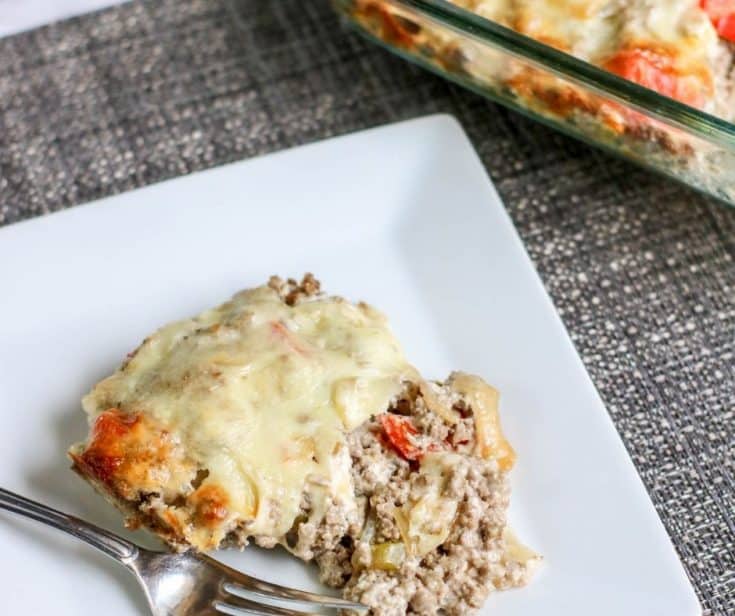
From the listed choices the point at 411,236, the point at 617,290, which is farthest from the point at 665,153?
the point at 411,236

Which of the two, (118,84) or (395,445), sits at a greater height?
(118,84)

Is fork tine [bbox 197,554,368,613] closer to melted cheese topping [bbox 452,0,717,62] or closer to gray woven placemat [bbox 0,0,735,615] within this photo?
gray woven placemat [bbox 0,0,735,615]

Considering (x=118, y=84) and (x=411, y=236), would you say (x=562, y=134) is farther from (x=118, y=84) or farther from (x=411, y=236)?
(x=118, y=84)

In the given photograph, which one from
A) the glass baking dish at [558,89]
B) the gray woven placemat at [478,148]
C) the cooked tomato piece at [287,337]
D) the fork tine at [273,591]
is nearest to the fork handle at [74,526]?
the fork tine at [273,591]

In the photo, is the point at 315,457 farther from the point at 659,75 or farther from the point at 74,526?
the point at 659,75

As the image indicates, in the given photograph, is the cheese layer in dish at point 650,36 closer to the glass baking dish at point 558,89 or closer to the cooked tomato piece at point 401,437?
the glass baking dish at point 558,89

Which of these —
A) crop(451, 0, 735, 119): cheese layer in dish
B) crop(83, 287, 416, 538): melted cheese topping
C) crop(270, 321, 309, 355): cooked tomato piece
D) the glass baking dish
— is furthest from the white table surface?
crop(270, 321, 309, 355): cooked tomato piece

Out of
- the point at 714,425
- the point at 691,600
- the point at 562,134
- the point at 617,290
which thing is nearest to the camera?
the point at 691,600
